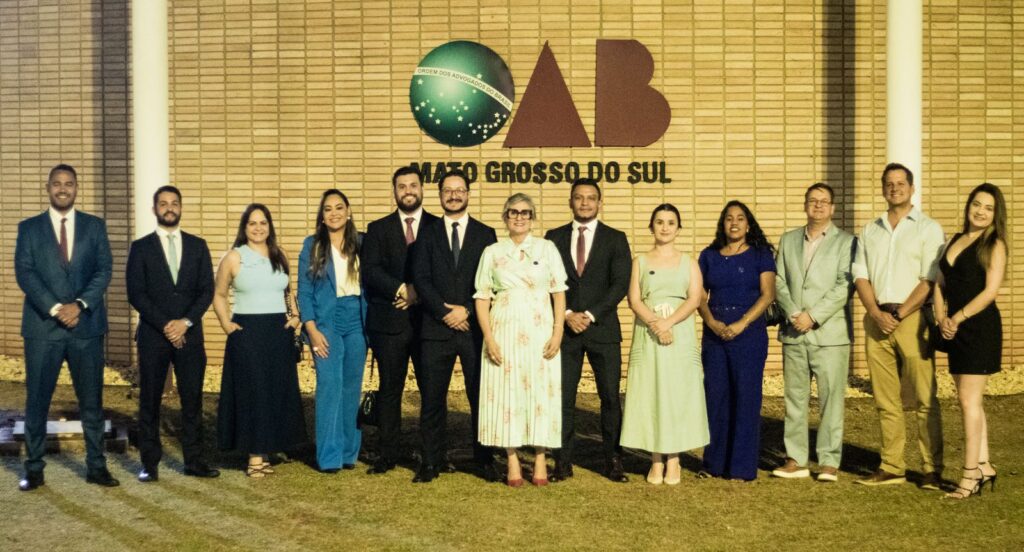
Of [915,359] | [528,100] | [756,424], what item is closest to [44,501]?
[756,424]

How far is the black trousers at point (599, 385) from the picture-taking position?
22.9 ft

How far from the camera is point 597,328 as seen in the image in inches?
275

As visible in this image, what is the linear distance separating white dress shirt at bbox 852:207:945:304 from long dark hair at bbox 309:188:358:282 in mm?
3259

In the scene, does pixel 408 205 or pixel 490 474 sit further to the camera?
pixel 408 205

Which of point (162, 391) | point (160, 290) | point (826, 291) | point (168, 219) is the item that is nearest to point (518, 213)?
point (826, 291)

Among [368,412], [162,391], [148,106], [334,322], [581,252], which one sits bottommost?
[368,412]

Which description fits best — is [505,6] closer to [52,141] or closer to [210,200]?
[210,200]

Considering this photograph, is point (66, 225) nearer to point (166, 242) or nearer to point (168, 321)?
point (166, 242)

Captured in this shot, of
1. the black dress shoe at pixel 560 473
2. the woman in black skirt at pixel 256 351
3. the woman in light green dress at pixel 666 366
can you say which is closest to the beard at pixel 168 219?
the woman in black skirt at pixel 256 351

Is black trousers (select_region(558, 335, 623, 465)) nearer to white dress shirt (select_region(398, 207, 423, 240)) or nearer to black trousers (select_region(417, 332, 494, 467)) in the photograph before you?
black trousers (select_region(417, 332, 494, 467))

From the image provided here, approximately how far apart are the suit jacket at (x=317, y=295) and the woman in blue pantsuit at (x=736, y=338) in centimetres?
243

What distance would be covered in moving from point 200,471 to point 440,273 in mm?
2012

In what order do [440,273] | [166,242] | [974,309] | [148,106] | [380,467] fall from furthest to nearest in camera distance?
[148,106] → [380,467] → [166,242] → [440,273] → [974,309]

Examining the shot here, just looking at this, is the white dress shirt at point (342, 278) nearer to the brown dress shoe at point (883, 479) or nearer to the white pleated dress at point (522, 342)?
the white pleated dress at point (522, 342)
